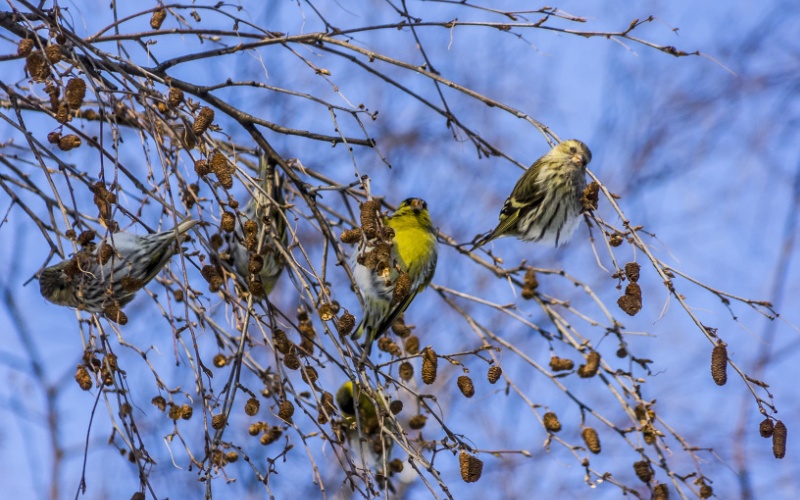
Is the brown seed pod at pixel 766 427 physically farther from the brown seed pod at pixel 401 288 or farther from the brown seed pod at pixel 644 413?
the brown seed pod at pixel 401 288

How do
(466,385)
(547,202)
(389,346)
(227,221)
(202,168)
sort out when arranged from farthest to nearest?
(547,202), (389,346), (466,385), (227,221), (202,168)

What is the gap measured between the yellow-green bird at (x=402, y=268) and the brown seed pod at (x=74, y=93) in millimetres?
1267

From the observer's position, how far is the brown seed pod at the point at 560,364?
2.95 m

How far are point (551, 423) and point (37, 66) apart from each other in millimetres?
1880

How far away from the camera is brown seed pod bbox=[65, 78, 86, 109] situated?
7.52 ft

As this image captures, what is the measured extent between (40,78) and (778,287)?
19.9 ft

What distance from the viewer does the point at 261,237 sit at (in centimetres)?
281

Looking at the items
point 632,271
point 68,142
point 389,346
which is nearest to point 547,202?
point 389,346

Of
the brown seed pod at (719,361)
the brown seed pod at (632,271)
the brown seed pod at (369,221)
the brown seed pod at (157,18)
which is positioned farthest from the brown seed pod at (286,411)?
the brown seed pod at (157,18)

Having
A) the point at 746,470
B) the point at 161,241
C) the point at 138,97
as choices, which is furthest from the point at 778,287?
the point at 138,97

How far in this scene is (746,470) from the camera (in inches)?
247

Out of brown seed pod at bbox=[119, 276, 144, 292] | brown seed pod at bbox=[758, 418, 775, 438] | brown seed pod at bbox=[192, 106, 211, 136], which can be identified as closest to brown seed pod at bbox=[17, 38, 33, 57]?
brown seed pod at bbox=[192, 106, 211, 136]

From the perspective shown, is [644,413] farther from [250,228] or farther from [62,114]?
[62,114]

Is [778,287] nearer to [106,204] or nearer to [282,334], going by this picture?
[282,334]
